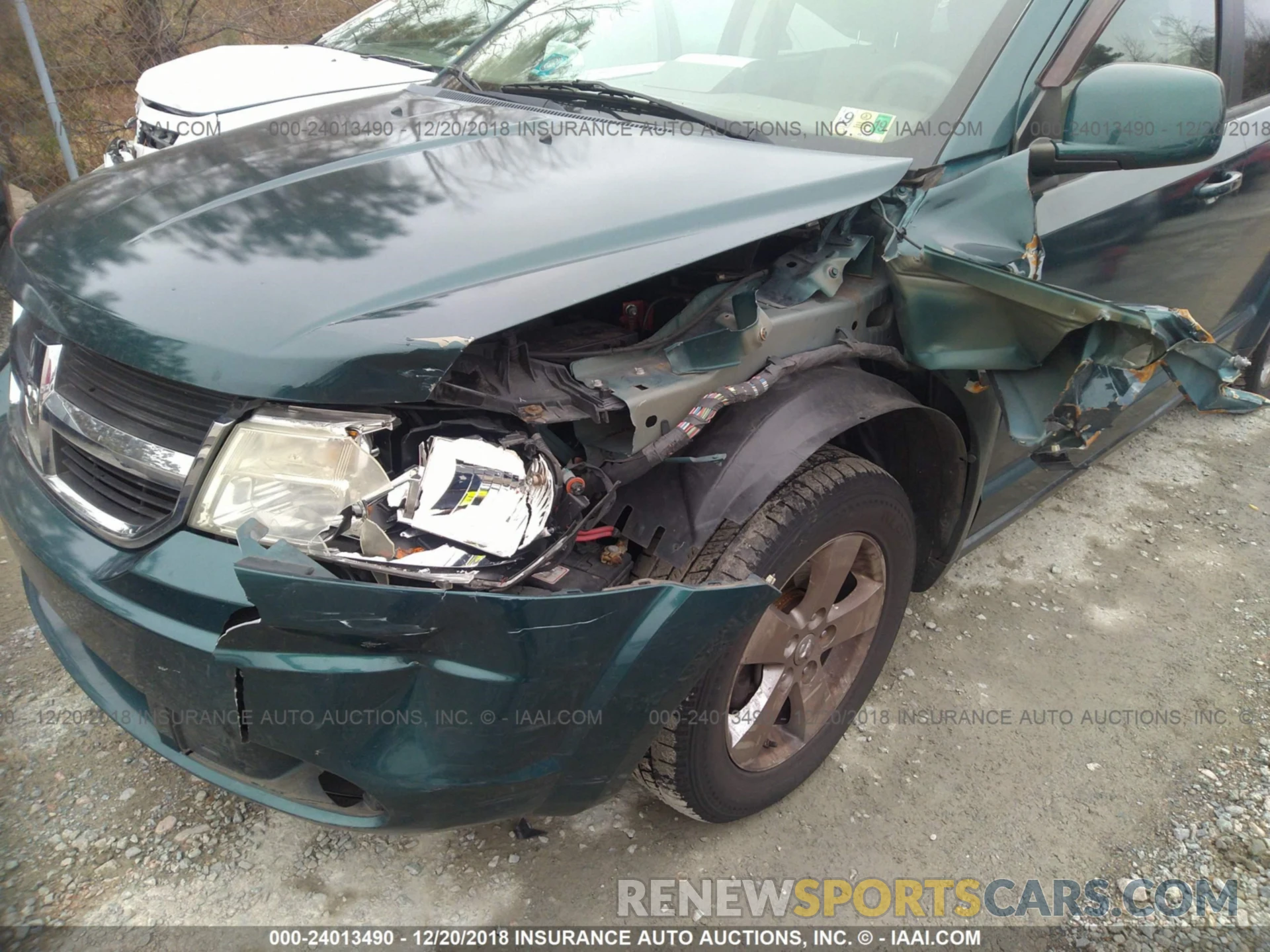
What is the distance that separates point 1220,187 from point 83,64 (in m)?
6.99

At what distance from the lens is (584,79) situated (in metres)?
2.35

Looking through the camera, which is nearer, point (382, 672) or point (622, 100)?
point (382, 672)

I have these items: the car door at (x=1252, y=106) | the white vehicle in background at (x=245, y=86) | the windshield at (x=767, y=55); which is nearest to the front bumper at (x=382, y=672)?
the windshield at (x=767, y=55)

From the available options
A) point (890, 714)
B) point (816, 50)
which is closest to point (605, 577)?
point (890, 714)

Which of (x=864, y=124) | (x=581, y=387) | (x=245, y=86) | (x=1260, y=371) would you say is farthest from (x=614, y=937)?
(x=245, y=86)

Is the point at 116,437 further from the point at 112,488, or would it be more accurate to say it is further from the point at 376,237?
the point at 376,237

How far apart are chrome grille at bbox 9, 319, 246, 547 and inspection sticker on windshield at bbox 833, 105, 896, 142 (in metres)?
1.49

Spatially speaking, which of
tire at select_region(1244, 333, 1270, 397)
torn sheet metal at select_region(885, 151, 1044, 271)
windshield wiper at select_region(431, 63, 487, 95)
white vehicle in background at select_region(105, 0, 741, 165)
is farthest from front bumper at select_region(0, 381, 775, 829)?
tire at select_region(1244, 333, 1270, 397)

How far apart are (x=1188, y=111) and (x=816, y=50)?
0.88 m

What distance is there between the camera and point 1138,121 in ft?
5.93

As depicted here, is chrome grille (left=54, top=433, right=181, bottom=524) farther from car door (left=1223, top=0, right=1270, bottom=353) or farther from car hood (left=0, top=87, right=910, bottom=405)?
car door (left=1223, top=0, right=1270, bottom=353)

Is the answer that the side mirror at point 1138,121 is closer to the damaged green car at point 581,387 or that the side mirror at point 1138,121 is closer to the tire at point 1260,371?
the damaged green car at point 581,387

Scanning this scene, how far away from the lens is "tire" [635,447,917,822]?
1635 millimetres

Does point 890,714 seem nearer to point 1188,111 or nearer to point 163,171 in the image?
point 1188,111
